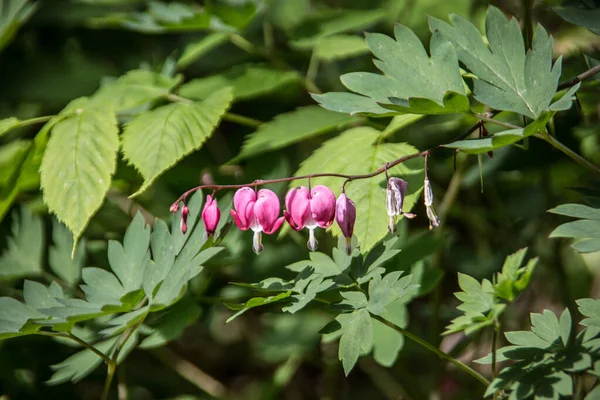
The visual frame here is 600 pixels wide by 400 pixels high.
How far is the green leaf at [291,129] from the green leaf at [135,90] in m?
0.30

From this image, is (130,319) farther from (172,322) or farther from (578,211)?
(578,211)

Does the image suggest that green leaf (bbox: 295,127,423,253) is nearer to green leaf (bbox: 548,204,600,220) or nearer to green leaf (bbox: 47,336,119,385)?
green leaf (bbox: 548,204,600,220)

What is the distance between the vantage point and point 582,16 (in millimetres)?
1422

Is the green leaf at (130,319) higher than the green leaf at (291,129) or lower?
lower

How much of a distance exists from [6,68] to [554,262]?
253 centimetres

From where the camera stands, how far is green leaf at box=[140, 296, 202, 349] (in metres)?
1.57

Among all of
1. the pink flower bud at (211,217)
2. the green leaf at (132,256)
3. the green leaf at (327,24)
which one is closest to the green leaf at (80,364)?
the green leaf at (132,256)

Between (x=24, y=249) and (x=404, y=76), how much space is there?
4.05 ft

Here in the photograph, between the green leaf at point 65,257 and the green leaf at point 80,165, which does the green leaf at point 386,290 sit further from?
the green leaf at point 65,257

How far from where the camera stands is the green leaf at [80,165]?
1.43 meters

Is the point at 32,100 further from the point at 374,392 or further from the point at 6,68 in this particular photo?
the point at 374,392

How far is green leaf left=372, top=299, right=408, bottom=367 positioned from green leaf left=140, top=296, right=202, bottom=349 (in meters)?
0.50

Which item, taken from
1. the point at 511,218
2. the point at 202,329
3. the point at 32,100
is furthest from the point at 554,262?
the point at 32,100

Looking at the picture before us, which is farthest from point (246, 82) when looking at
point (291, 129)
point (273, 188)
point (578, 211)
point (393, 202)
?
point (578, 211)
